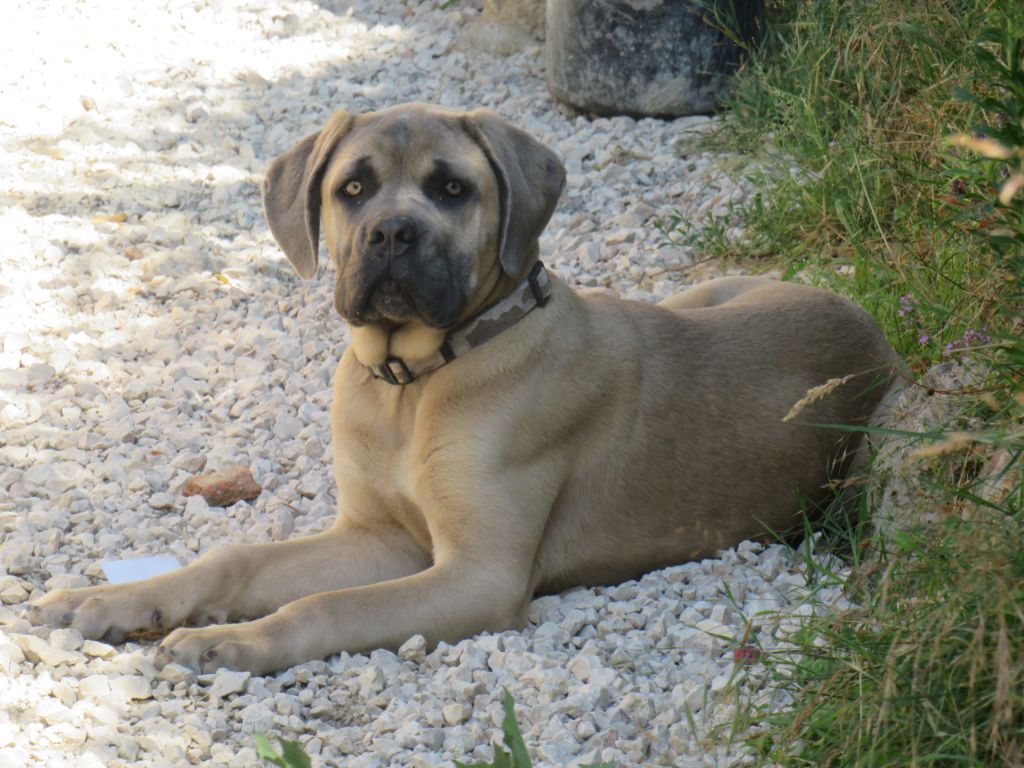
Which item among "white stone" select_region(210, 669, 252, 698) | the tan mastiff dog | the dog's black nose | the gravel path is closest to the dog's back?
the tan mastiff dog

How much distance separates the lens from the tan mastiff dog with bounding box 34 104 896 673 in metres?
3.91

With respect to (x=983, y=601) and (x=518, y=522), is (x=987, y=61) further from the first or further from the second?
(x=518, y=522)

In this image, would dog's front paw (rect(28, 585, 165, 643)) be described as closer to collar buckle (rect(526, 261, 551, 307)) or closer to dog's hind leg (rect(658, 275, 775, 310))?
collar buckle (rect(526, 261, 551, 307))

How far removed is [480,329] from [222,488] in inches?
50.9

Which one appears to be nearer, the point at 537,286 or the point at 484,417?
the point at 484,417

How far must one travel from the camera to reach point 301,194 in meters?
4.30

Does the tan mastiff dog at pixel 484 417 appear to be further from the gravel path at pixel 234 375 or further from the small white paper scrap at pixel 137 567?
the small white paper scrap at pixel 137 567

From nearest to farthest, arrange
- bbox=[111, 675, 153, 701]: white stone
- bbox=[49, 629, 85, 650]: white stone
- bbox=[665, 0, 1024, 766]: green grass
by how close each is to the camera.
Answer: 1. bbox=[665, 0, 1024, 766]: green grass
2. bbox=[111, 675, 153, 701]: white stone
3. bbox=[49, 629, 85, 650]: white stone

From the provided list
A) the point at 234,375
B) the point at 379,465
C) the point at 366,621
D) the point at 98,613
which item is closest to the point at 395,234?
the point at 379,465

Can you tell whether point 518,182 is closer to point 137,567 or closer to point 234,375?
point 137,567

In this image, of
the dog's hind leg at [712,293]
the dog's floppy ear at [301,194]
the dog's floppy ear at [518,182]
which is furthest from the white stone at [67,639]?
the dog's hind leg at [712,293]

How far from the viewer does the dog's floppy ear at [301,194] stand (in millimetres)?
4270

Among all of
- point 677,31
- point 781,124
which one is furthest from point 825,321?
point 677,31

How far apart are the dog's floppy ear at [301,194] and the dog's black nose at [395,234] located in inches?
18.5
